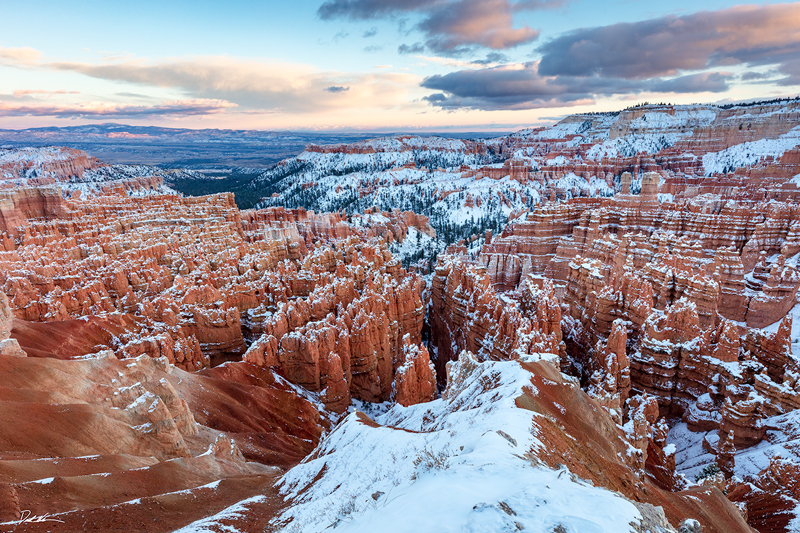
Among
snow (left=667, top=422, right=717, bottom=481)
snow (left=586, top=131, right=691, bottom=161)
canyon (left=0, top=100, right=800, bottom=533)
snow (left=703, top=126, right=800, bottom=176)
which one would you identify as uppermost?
snow (left=586, top=131, right=691, bottom=161)

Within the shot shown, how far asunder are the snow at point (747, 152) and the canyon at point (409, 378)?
62.4 meters

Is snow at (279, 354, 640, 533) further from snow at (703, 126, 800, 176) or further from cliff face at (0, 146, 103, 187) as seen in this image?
cliff face at (0, 146, 103, 187)

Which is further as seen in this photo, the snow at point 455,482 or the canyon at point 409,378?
the canyon at point 409,378

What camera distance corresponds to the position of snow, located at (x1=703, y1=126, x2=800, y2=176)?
116562 millimetres

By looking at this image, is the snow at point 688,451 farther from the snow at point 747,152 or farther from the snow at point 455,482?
the snow at point 747,152

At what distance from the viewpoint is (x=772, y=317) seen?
31.4 metres

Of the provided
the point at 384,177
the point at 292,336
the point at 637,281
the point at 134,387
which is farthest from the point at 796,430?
the point at 384,177

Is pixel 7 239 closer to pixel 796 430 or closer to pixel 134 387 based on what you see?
pixel 134 387

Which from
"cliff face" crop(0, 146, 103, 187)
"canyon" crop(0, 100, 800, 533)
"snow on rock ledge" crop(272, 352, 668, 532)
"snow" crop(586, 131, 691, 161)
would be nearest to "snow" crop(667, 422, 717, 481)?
"canyon" crop(0, 100, 800, 533)

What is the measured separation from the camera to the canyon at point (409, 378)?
10.1 meters

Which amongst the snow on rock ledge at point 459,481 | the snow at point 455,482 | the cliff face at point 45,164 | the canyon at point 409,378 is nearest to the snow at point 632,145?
the canyon at point 409,378

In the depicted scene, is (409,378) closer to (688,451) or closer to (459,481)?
(688,451)

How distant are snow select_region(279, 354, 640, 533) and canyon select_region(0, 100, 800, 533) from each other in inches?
2.8

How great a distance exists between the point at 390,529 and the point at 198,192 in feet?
605
